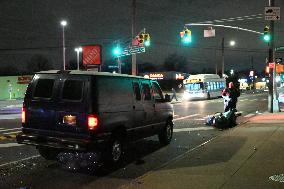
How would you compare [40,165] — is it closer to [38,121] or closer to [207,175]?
[38,121]

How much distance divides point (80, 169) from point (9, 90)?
68922mm

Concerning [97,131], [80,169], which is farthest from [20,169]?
[97,131]

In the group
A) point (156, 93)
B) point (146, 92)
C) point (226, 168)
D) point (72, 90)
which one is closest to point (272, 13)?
point (156, 93)

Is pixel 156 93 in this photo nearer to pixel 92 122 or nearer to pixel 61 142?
pixel 92 122

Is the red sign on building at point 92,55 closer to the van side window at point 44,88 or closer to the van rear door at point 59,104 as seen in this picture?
the van side window at point 44,88

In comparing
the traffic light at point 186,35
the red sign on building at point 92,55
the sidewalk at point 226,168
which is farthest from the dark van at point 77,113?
the traffic light at point 186,35

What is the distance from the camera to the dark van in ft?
32.5

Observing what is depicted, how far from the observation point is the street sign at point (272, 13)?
24.7 m

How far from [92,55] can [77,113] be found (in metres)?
14.8

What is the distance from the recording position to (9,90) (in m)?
76.2

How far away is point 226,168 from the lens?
962 centimetres

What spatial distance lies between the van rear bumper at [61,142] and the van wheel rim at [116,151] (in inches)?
Result: 25.2

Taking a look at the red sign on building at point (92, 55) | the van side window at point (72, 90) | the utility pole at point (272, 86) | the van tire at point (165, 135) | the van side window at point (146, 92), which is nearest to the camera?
the van side window at point (72, 90)

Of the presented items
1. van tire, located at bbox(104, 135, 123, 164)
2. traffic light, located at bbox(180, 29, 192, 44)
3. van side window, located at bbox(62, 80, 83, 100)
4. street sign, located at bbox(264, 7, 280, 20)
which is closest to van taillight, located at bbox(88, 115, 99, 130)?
van side window, located at bbox(62, 80, 83, 100)
